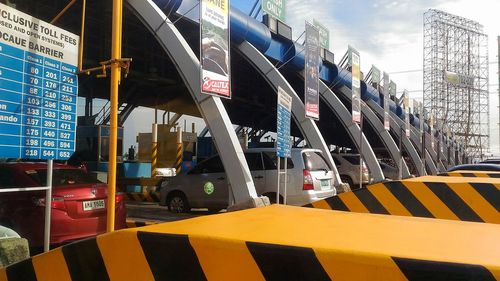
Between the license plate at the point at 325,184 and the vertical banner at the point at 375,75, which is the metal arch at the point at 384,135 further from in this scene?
the license plate at the point at 325,184

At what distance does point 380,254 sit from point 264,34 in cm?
1729

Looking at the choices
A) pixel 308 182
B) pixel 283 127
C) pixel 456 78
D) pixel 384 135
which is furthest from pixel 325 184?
pixel 456 78

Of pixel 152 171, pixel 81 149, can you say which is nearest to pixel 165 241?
pixel 152 171

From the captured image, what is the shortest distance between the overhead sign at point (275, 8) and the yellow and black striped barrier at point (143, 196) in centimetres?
860

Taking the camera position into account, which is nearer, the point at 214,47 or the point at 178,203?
the point at 214,47

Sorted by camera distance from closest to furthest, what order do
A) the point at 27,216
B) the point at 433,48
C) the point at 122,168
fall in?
1. the point at 27,216
2. the point at 122,168
3. the point at 433,48

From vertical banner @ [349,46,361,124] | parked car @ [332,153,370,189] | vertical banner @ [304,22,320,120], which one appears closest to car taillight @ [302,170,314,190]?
vertical banner @ [304,22,320,120]

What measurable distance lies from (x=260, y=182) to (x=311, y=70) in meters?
7.02

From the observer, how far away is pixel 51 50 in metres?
5.29

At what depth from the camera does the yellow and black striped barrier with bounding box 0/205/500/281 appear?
139cm

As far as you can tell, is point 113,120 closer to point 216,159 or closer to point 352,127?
point 216,159

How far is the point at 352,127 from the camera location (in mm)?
23047

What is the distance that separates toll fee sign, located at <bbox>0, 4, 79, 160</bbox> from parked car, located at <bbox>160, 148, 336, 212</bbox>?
21.2 feet

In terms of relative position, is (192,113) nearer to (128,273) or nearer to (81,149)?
(81,149)
